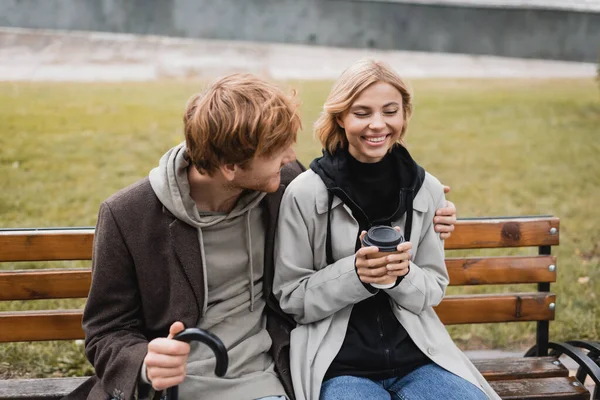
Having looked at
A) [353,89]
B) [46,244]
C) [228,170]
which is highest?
[353,89]

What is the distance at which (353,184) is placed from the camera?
2.61 m

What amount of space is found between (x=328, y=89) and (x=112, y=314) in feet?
17.8

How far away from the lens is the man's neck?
2.39 m

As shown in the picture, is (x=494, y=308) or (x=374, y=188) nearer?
(x=374, y=188)

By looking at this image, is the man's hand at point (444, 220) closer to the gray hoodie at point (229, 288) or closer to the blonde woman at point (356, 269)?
the blonde woman at point (356, 269)

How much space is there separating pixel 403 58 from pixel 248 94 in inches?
250

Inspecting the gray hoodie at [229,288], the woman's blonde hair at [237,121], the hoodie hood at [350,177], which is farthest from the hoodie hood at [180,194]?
the hoodie hood at [350,177]

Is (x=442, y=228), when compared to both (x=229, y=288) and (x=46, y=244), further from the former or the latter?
(x=46, y=244)

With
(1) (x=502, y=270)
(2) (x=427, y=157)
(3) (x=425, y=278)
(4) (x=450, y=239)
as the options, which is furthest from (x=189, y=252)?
(2) (x=427, y=157)

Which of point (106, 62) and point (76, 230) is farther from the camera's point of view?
point (106, 62)

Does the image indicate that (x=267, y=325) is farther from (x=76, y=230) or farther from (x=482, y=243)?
(x=482, y=243)

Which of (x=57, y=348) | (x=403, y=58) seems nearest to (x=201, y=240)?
(x=57, y=348)

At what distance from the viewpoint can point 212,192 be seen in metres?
2.42

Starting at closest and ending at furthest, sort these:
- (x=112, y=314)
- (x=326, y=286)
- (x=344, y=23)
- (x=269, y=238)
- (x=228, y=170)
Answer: (x=228, y=170), (x=112, y=314), (x=326, y=286), (x=269, y=238), (x=344, y=23)
